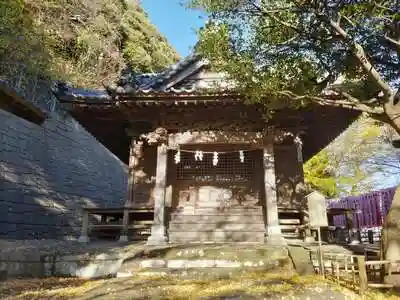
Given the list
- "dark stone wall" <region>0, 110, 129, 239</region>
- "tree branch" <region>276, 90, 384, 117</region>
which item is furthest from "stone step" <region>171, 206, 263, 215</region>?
"dark stone wall" <region>0, 110, 129, 239</region>

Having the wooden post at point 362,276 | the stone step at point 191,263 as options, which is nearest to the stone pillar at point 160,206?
the stone step at point 191,263

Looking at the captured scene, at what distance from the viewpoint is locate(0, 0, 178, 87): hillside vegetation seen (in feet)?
60.2

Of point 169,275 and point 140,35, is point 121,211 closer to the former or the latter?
point 169,275

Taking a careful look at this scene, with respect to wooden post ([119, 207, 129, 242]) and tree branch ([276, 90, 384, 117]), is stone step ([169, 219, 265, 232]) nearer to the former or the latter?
wooden post ([119, 207, 129, 242])

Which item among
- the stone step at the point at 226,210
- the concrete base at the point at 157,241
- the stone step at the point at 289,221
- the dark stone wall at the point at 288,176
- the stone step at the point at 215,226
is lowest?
the concrete base at the point at 157,241

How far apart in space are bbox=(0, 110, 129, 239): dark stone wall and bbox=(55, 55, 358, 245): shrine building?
5545 millimetres

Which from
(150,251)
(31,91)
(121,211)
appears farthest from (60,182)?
(150,251)

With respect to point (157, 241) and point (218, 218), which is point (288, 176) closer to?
point (218, 218)

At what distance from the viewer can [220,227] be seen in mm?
10711

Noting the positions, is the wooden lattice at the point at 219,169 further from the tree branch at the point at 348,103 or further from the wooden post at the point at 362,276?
the wooden post at the point at 362,276

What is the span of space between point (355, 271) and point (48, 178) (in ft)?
51.1

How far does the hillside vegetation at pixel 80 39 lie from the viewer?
18.4 m

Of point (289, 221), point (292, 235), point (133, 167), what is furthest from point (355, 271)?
point (133, 167)

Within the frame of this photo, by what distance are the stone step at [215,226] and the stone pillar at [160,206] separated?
97 centimetres
